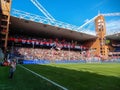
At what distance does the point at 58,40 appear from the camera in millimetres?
81625

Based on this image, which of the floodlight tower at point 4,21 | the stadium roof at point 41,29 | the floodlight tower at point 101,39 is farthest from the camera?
the floodlight tower at point 101,39

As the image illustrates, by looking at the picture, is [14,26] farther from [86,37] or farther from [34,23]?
[86,37]

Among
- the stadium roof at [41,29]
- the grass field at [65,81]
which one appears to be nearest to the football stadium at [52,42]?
the stadium roof at [41,29]

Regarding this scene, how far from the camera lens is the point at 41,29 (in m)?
70.1

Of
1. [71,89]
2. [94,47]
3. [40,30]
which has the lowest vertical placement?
[71,89]

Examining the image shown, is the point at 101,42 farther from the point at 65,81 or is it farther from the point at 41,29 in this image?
the point at 65,81

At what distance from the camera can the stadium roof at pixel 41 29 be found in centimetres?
6195

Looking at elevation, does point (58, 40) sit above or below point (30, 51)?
above

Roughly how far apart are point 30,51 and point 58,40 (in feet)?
69.6

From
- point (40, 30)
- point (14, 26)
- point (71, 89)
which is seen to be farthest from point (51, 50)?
point (71, 89)

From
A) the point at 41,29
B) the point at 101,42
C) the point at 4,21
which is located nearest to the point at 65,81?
the point at 4,21

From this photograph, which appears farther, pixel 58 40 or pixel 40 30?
pixel 58 40

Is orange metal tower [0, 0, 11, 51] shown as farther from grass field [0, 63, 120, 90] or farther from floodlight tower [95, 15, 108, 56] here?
floodlight tower [95, 15, 108, 56]

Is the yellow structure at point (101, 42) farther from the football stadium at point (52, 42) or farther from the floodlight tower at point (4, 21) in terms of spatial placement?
the floodlight tower at point (4, 21)
